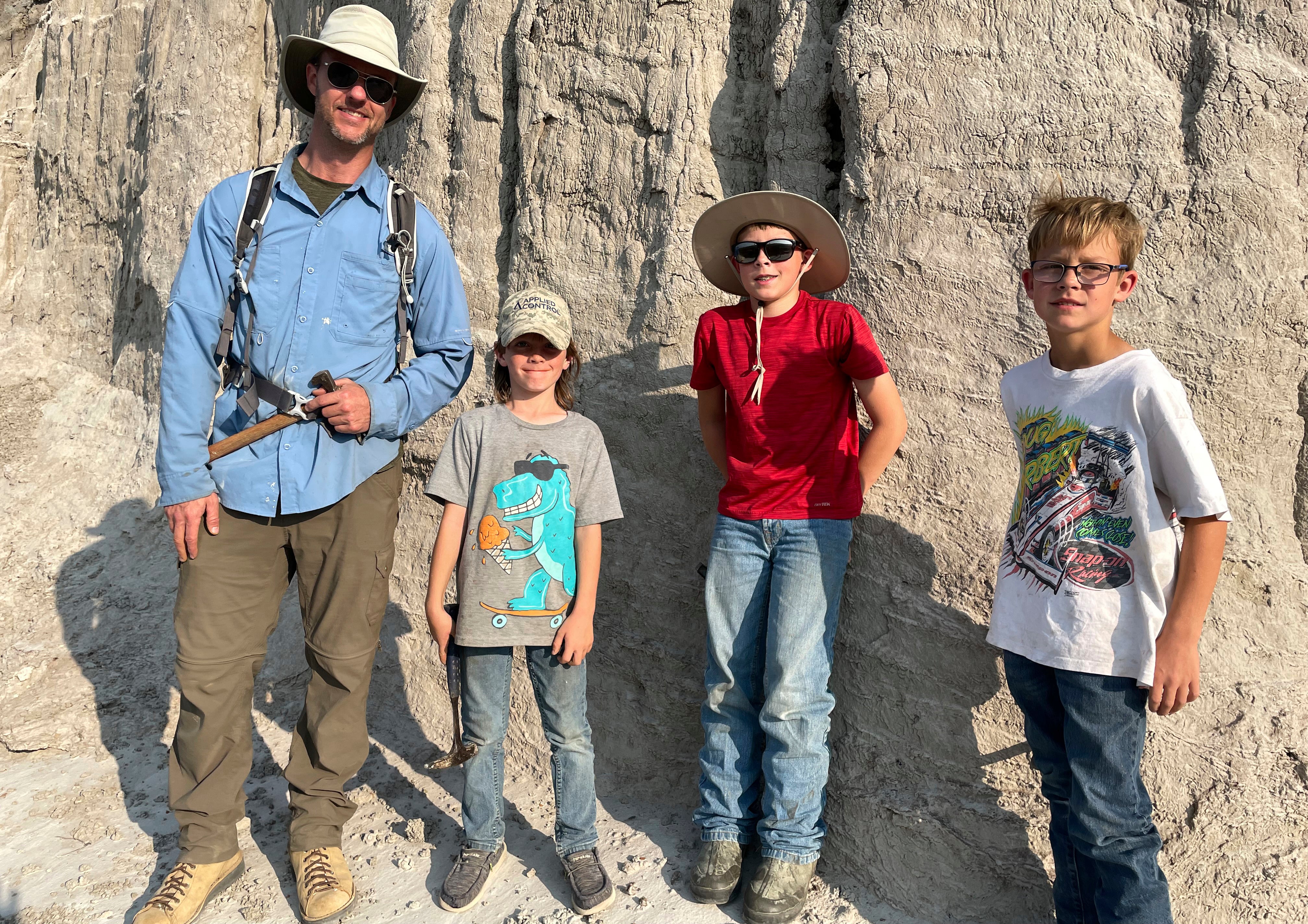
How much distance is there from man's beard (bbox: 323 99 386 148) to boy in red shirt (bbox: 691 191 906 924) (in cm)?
96

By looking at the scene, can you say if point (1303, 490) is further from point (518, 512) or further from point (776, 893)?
point (518, 512)

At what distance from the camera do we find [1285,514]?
2.38m

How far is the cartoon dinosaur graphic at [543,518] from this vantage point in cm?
247

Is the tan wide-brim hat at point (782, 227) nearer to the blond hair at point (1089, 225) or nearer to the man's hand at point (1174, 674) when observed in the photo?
the blond hair at point (1089, 225)

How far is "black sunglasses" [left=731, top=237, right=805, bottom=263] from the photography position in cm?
241

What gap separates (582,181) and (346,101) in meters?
1.01

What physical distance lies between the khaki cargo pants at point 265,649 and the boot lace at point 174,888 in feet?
0.09

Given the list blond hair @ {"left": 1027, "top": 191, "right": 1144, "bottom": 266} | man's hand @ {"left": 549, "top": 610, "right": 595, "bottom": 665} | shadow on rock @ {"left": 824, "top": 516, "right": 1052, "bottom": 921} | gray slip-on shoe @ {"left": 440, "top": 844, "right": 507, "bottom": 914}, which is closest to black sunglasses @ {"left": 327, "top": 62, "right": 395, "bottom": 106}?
man's hand @ {"left": 549, "top": 610, "right": 595, "bottom": 665}

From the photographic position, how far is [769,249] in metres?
2.42

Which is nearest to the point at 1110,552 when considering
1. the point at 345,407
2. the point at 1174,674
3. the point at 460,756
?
the point at 1174,674

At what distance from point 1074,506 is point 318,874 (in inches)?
89.6

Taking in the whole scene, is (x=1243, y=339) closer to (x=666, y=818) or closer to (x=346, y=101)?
(x=666, y=818)

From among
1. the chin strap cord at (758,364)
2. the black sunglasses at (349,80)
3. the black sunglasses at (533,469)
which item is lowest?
the black sunglasses at (533,469)

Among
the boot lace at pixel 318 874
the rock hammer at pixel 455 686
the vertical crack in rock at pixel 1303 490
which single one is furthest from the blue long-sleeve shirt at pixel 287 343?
the vertical crack in rock at pixel 1303 490
